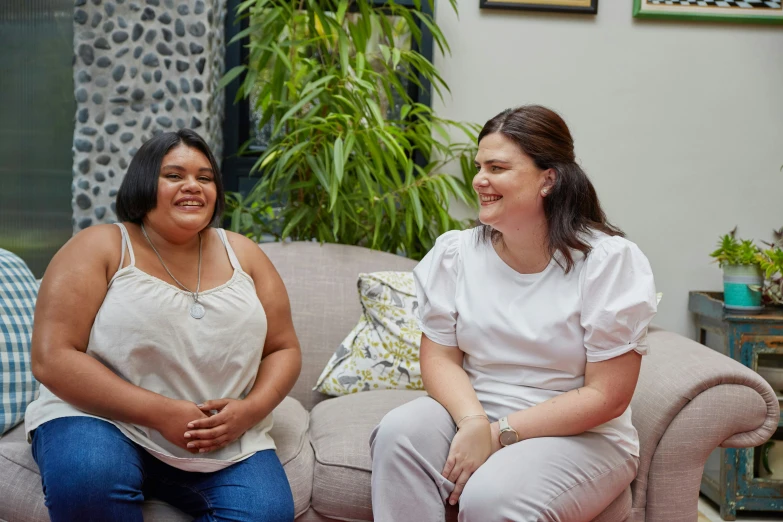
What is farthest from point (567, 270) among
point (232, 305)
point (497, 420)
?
point (232, 305)

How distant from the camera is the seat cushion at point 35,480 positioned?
5.63ft

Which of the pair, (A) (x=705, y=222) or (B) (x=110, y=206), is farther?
(A) (x=705, y=222)

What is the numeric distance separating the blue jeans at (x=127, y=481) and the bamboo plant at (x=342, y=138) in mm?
1147

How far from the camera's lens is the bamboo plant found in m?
2.80

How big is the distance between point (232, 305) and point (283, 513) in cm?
50

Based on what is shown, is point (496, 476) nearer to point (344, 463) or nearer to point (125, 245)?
point (344, 463)

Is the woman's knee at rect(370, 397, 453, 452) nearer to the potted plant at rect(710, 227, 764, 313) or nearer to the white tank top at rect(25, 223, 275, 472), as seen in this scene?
the white tank top at rect(25, 223, 275, 472)

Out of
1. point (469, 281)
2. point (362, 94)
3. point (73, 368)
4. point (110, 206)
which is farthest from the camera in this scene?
point (110, 206)

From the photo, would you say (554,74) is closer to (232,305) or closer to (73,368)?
(232,305)

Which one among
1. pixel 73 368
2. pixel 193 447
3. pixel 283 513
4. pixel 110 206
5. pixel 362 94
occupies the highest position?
pixel 362 94

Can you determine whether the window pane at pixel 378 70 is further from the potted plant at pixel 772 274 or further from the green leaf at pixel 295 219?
the potted plant at pixel 772 274

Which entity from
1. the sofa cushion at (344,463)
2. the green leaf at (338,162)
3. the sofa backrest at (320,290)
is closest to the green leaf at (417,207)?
the sofa backrest at (320,290)

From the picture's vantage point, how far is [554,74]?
325 cm

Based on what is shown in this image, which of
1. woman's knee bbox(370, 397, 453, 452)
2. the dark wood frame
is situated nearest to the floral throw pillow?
woman's knee bbox(370, 397, 453, 452)
